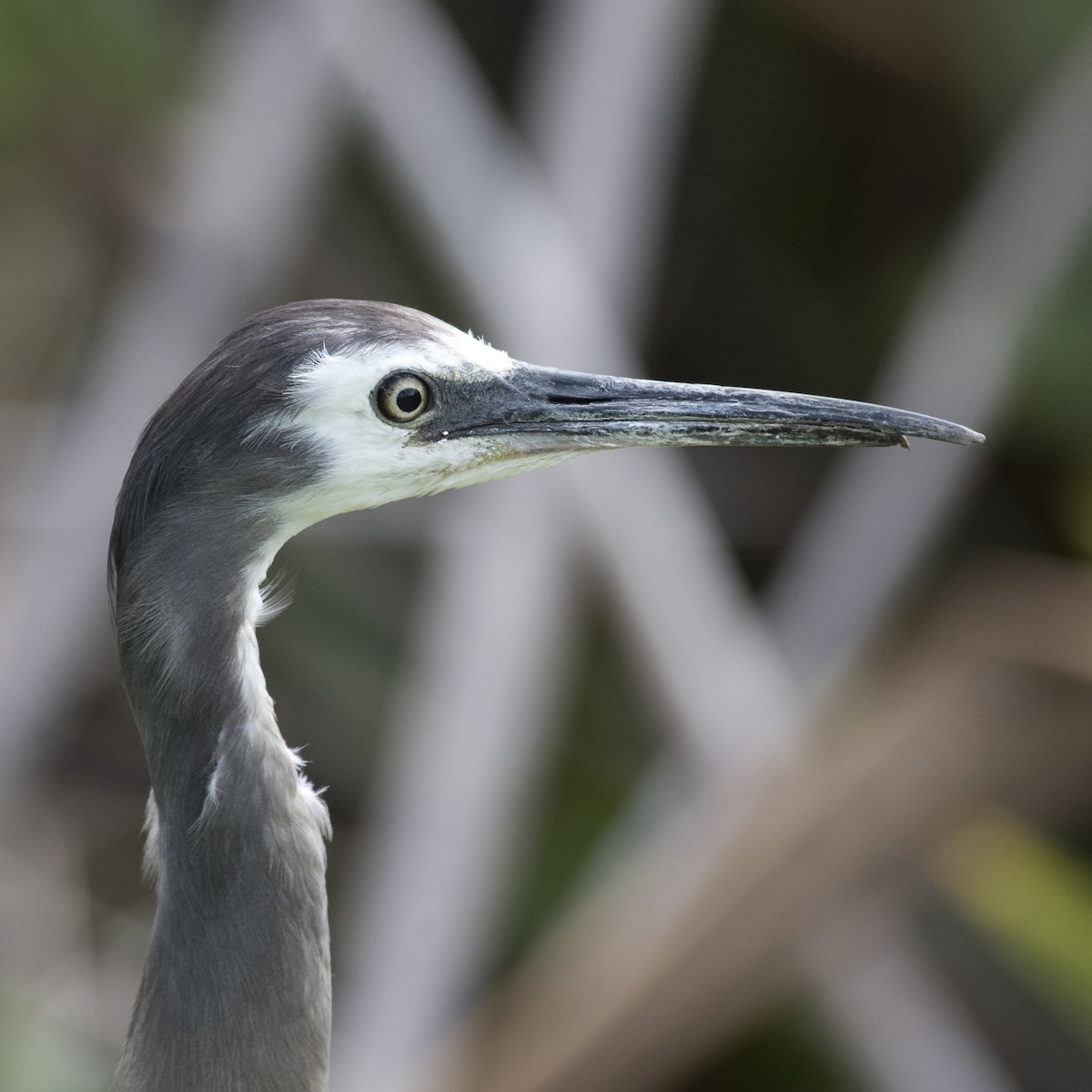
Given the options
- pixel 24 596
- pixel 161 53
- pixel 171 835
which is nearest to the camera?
pixel 171 835

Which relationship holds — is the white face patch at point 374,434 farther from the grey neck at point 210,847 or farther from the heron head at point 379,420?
the grey neck at point 210,847

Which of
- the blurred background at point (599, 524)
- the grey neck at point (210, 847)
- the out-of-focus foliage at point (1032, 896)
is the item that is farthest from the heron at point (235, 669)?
the out-of-focus foliage at point (1032, 896)

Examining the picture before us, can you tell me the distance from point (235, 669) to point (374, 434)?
0.93 feet

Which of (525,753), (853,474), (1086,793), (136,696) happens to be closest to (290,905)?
(136,696)

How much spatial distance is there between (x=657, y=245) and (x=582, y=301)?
0.83m

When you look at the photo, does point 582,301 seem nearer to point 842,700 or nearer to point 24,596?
point 842,700

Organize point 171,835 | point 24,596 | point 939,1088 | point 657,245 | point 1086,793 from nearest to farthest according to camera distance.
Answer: point 171,835 → point 1086,793 → point 939,1088 → point 24,596 → point 657,245

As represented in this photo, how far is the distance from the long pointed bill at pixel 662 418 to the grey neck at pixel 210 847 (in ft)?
1.14

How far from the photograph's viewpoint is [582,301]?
3.37m

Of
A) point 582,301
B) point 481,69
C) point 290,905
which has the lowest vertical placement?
point 290,905

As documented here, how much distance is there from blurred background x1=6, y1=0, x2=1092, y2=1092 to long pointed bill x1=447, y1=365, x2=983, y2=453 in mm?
892

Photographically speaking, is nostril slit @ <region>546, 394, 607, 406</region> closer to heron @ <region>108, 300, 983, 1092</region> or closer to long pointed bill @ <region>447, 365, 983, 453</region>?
long pointed bill @ <region>447, 365, 983, 453</region>

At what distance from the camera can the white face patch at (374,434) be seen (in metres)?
1.40

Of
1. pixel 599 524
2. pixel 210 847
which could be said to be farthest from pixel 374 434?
pixel 599 524
